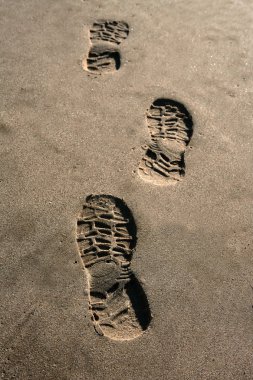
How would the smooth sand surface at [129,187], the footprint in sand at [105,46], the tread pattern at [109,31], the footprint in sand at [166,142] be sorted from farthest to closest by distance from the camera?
the tread pattern at [109,31]
the footprint in sand at [105,46]
the footprint in sand at [166,142]
the smooth sand surface at [129,187]

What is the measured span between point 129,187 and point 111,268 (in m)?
0.73

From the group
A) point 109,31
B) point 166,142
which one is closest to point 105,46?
point 109,31

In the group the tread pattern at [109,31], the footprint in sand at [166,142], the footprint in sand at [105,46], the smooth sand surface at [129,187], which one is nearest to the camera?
the smooth sand surface at [129,187]

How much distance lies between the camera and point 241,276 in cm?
308

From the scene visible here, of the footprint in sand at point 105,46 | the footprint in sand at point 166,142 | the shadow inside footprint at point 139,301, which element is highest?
the footprint in sand at point 105,46

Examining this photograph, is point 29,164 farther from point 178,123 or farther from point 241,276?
point 241,276

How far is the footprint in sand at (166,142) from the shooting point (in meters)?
3.55

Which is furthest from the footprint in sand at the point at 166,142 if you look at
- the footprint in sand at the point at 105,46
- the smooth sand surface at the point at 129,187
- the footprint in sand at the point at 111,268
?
the footprint in sand at the point at 105,46

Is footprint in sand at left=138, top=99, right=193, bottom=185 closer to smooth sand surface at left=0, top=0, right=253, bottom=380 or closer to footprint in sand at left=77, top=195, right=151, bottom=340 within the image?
smooth sand surface at left=0, top=0, right=253, bottom=380

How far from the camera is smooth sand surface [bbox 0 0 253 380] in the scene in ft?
9.05

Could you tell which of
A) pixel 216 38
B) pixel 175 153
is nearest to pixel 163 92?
pixel 175 153

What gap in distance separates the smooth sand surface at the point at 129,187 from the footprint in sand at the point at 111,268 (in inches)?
2.3

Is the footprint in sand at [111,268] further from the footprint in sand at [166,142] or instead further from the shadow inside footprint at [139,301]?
the footprint in sand at [166,142]

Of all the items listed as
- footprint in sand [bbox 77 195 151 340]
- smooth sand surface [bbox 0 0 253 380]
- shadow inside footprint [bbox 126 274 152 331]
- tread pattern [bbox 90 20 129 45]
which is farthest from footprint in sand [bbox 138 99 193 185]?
tread pattern [bbox 90 20 129 45]
